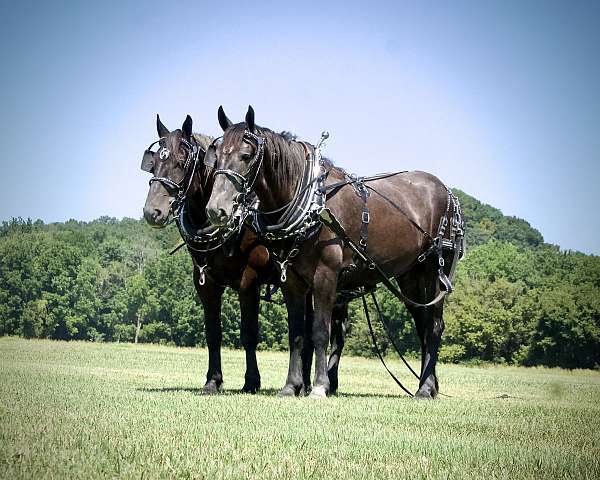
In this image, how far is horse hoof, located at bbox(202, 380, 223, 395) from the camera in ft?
36.6

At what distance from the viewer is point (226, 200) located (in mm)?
9234

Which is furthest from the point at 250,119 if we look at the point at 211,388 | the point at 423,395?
the point at 423,395

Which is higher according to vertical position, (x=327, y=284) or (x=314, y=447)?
(x=327, y=284)

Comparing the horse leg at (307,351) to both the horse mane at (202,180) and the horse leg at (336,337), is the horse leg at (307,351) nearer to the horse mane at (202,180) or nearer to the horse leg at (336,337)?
the horse leg at (336,337)

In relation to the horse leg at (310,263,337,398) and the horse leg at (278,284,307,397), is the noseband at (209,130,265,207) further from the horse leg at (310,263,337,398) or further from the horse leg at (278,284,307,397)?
the horse leg at (278,284,307,397)

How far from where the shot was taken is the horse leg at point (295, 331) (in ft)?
34.7

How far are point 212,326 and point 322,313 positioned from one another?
94.6 inches

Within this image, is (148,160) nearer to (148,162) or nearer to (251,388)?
(148,162)

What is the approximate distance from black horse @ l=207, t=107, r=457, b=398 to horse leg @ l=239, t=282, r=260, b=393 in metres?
0.83

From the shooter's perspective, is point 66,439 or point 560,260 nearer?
point 66,439

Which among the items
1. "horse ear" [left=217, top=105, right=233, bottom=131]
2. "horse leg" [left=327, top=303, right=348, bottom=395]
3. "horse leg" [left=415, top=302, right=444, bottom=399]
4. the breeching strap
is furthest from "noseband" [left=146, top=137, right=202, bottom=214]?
"horse leg" [left=415, top=302, right=444, bottom=399]

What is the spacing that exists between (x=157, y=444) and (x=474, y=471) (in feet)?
8.42

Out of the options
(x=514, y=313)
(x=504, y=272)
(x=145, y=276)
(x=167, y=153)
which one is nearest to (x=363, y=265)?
(x=167, y=153)

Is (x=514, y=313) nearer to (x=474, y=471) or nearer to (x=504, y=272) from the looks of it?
(x=504, y=272)
